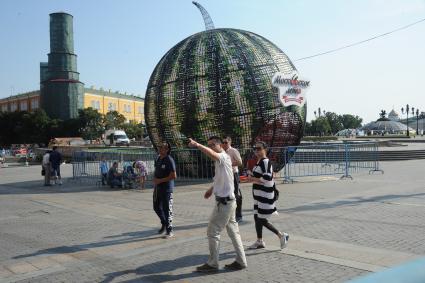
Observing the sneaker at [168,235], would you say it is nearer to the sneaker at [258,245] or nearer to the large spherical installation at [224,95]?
the sneaker at [258,245]

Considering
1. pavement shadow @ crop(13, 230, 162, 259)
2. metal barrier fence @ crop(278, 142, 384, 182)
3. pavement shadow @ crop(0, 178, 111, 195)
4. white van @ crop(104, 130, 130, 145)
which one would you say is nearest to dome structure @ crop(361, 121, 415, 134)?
white van @ crop(104, 130, 130, 145)

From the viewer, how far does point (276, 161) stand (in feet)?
52.4

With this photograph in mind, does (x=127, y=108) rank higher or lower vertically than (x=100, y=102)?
lower

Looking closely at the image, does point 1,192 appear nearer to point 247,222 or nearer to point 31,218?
point 31,218

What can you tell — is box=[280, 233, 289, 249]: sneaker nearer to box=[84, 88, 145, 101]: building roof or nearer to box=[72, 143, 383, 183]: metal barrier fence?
box=[72, 143, 383, 183]: metal barrier fence

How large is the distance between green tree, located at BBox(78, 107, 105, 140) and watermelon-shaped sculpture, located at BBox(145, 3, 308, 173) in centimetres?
5829

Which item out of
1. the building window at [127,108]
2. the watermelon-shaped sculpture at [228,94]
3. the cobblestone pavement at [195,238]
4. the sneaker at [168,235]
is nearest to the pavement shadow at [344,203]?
the cobblestone pavement at [195,238]

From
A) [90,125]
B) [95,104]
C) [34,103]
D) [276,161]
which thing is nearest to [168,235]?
[276,161]

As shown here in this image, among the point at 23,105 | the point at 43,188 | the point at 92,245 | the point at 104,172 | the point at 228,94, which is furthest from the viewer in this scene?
the point at 23,105

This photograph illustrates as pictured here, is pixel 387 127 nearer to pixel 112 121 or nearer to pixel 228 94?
pixel 112 121

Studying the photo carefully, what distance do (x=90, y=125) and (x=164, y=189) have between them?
221ft

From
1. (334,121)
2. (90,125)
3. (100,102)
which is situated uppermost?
(100,102)

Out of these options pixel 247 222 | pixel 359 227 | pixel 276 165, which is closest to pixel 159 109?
pixel 276 165

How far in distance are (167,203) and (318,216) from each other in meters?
3.12
